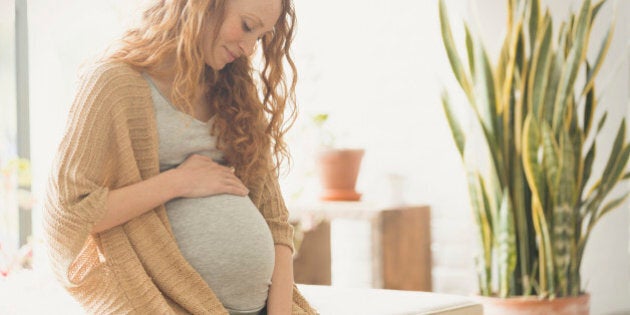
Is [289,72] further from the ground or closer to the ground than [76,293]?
further from the ground

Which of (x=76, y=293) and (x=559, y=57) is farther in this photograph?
(x=559, y=57)

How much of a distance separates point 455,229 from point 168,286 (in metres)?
2.18

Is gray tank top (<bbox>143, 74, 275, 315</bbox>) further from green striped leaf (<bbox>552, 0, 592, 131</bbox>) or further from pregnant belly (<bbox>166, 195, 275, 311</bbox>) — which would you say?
green striped leaf (<bbox>552, 0, 592, 131</bbox>)

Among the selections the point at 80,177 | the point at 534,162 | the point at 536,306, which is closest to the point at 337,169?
the point at 534,162

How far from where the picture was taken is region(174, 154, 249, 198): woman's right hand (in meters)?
1.47

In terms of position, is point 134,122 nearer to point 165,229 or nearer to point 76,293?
point 165,229

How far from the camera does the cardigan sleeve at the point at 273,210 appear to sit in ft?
5.52

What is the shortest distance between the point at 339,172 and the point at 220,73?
175 cm

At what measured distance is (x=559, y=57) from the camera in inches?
109

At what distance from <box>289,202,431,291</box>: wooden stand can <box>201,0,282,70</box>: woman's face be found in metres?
1.69

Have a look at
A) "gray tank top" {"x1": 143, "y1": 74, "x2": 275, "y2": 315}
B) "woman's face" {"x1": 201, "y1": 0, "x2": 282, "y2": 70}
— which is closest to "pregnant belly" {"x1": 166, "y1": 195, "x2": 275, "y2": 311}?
"gray tank top" {"x1": 143, "y1": 74, "x2": 275, "y2": 315}

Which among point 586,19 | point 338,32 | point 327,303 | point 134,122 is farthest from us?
point 338,32

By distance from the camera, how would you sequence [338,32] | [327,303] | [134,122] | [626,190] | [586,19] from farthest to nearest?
[338,32], [626,190], [586,19], [327,303], [134,122]

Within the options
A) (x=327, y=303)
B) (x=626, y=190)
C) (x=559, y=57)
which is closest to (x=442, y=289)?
(x=626, y=190)
